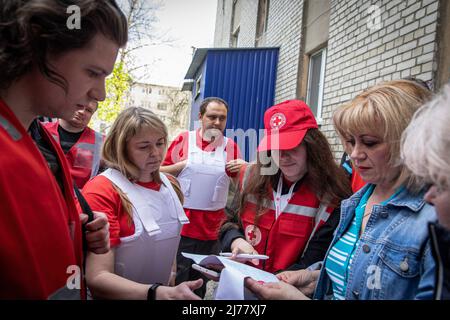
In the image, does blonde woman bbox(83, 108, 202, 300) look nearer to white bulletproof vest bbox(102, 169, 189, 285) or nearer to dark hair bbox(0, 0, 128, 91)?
white bulletproof vest bbox(102, 169, 189, 285)

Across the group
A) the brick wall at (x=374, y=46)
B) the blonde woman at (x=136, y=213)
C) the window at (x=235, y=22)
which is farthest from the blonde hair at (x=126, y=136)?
the window at (x=235, y=22)

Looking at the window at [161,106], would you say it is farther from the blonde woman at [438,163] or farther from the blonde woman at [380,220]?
the blonde woman at [438,163]

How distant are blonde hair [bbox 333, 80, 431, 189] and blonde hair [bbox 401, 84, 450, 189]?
0.80 ft

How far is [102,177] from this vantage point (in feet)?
5.17

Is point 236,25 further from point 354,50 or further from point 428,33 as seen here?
point 428,33

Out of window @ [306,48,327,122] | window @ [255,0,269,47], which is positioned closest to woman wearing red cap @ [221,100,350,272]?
window @ [306,48,327,122]

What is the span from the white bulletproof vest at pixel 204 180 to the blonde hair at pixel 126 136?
3.39 feet

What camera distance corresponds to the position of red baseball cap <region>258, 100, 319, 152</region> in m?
1.74

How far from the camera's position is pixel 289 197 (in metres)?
1.73

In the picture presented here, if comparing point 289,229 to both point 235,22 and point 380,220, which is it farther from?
point 235,22

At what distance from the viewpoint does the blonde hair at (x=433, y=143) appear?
2.60 feet

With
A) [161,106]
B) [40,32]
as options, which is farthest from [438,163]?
[161,106]

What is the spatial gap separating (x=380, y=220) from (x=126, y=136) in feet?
4.15
